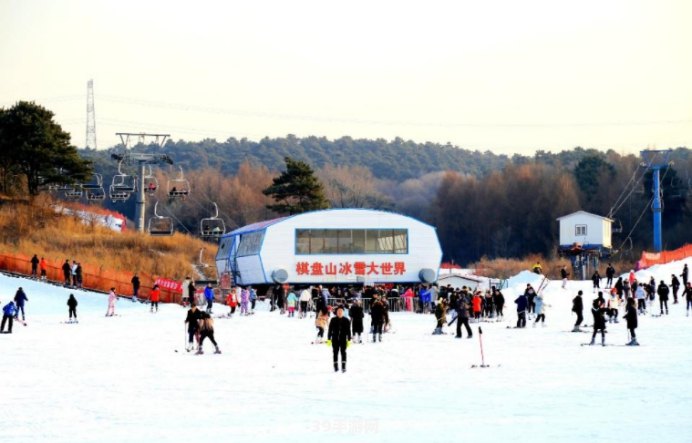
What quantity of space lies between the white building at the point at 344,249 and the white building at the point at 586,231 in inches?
631

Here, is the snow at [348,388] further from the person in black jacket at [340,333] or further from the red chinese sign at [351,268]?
the red chinese sign at [351,268]

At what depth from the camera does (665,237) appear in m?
95.7

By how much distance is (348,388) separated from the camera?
19.1 m

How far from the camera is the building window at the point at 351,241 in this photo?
55844mm

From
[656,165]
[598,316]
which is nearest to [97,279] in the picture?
[598,316]

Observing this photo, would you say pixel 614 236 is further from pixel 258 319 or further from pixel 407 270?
pixel 258 319

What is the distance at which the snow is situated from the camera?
575 inches

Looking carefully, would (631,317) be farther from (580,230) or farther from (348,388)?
(580,230)

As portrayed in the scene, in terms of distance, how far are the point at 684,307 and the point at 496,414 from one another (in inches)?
1147

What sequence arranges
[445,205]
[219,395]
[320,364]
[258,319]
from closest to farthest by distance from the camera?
[219,395] → [320,364] → [258,319] → [445,205]

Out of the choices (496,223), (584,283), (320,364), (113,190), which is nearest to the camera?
(320,364)

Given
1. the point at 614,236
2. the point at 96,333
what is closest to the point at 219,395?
the point at 96,333

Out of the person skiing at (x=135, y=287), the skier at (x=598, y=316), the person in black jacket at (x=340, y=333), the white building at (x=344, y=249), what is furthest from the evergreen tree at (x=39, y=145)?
the person in black jacket at (x=340, y=333)

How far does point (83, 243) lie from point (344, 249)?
1666cm
